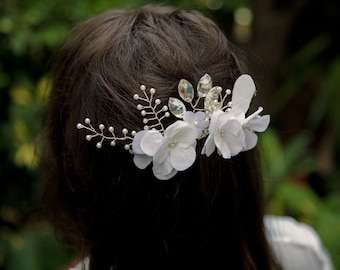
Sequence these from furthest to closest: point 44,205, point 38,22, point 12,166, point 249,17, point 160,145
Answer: point 249,17 < point 12,166 < point 38,22 < point 44,205 < point 160,145

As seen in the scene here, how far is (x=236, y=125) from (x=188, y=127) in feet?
0.22

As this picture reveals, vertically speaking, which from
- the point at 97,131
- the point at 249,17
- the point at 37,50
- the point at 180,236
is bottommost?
the point at 249,17

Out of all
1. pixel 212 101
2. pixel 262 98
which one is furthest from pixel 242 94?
pixel 262 98

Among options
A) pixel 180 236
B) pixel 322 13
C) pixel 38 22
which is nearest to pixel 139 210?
pixel 180 236

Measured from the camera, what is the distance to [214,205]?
0.95m

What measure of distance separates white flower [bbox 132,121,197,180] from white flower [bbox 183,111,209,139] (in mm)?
11

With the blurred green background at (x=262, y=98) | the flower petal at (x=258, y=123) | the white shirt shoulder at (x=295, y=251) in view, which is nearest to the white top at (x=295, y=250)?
the white shirt shoulder at (x=295, y=251)

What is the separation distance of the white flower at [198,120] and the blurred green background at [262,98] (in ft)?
1.06

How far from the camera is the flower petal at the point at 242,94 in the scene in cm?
85

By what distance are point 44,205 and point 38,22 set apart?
80 cm

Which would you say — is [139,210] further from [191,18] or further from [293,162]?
[293,162]

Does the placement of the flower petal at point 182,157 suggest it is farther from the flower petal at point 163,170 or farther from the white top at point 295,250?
the white top at point 295,250

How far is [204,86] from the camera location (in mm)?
848

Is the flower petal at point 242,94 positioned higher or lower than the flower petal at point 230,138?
higher
